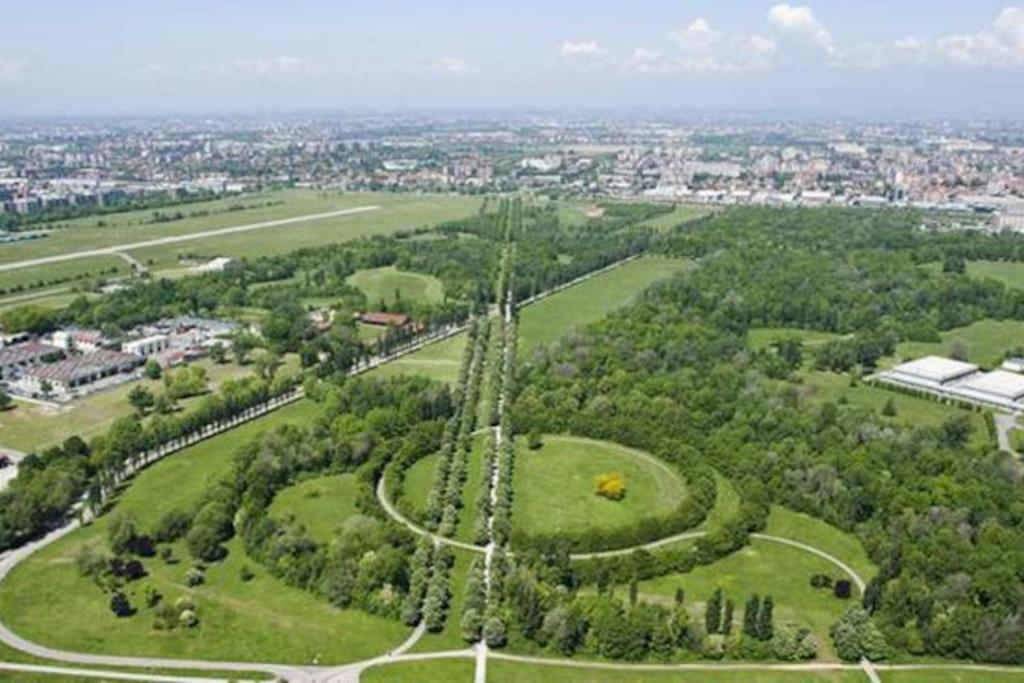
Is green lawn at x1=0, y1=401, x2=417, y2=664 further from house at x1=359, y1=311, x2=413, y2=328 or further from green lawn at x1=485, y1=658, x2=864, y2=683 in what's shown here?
house at x1=359, y1=311, x2=413, y2=328

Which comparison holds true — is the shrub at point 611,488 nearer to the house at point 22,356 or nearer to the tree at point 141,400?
the tree at point 141,400

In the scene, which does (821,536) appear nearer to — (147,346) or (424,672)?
(424,672)

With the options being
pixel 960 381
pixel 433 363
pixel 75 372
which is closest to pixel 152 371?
pixel 75 372

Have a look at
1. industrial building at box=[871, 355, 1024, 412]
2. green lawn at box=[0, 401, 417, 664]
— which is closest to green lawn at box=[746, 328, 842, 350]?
industrial building at box=[871, 355, 1024, 412]

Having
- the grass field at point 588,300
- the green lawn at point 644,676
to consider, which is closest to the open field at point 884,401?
the grass field at point 588,300

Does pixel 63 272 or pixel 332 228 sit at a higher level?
pixel 332 228

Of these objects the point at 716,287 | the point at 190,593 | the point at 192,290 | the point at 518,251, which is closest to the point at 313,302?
the point at 192,290

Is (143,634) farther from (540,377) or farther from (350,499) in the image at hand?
(540,377)
